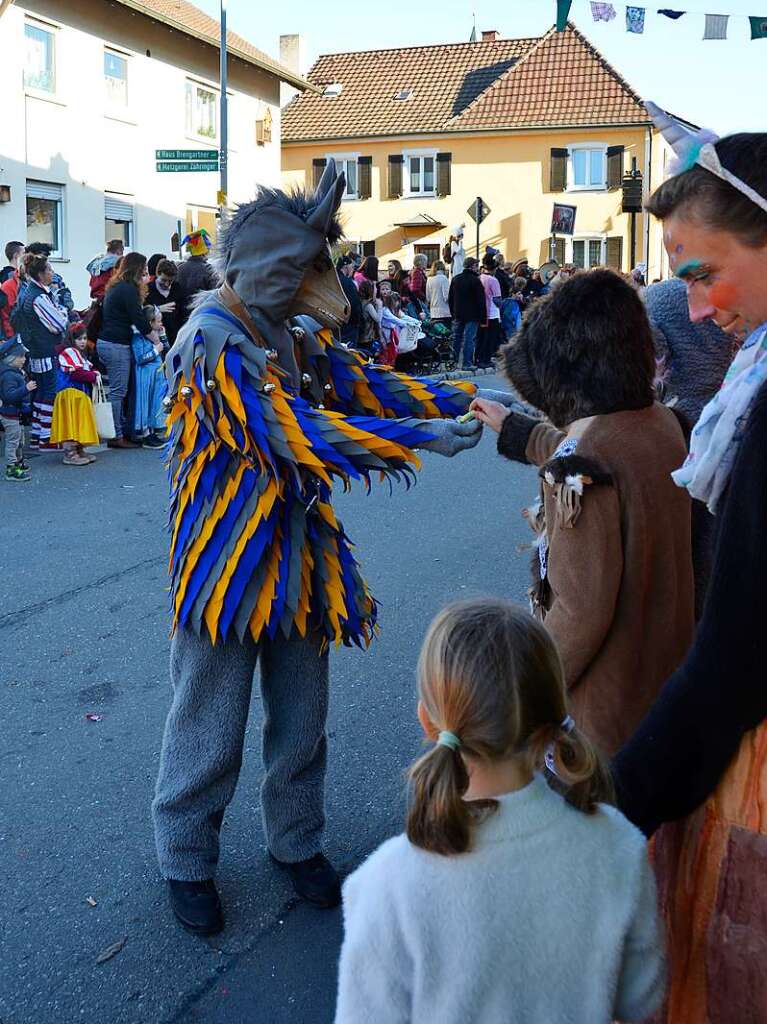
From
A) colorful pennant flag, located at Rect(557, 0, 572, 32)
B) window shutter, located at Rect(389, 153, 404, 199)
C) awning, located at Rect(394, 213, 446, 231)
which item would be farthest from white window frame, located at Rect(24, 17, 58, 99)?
window shutter, located at Rect(389, 153, 404, 199)

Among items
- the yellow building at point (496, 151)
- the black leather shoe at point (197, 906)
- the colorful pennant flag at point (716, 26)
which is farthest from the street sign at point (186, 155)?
the yellow building at point (496, 151)

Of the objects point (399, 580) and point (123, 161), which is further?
point (123, 161)

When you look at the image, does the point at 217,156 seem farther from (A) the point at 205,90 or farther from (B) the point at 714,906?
(B) the point at 714,906

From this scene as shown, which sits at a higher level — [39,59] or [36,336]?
[39,59]

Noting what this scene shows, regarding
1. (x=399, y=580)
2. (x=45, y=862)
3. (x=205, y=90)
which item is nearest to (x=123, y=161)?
(x=205, y=90)

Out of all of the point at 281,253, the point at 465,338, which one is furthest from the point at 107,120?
the point at 281,253

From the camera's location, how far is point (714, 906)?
1.68 metres

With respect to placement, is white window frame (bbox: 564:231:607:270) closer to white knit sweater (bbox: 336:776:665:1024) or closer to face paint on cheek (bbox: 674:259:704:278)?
face paint on cheek (bbox: 674:259:704:278)

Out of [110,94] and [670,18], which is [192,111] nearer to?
[110,94]

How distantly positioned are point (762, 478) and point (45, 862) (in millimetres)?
2723

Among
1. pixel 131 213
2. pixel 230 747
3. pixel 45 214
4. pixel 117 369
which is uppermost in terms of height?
pixel 131 213

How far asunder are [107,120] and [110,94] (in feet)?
1.99

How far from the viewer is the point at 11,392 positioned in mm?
9648

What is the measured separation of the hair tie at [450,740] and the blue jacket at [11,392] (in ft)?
28.4
